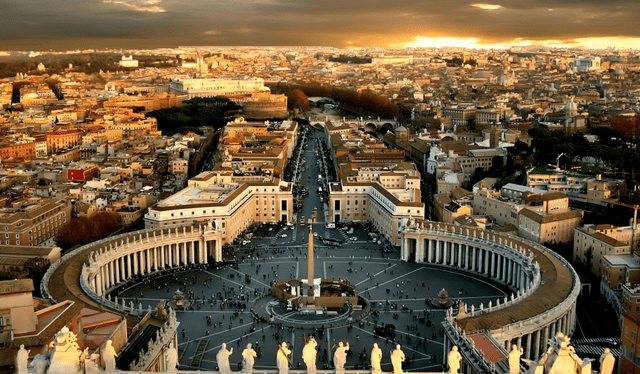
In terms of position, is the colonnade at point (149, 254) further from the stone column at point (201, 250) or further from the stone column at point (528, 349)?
the stone column at point (528, 349)

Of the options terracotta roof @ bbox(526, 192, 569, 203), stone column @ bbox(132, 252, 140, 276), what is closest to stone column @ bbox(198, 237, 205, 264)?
stone column @ bbox(132, 252, 140, 276)

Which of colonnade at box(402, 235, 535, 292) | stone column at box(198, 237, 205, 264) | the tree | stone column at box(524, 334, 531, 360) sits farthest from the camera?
the tree

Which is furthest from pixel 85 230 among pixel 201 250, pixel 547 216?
pixel 547 216

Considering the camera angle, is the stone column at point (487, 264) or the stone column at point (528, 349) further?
the stone column at point (487, 264)

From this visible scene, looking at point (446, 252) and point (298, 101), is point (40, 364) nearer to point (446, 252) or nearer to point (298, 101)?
point (446, 252)

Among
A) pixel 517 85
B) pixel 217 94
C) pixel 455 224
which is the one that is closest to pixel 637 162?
pixel 455 224

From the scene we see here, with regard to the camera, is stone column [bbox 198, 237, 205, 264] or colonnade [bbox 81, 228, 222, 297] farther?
stone column [bbox 198, 237, 205, 264]

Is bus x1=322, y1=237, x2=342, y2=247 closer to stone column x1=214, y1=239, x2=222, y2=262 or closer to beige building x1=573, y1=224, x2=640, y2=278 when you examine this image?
stone column x1=214, y1=239, x2=222, y2=262

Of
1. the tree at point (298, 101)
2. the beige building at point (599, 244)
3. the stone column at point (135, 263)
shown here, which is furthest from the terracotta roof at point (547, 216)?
the tree at point (298, 101)
